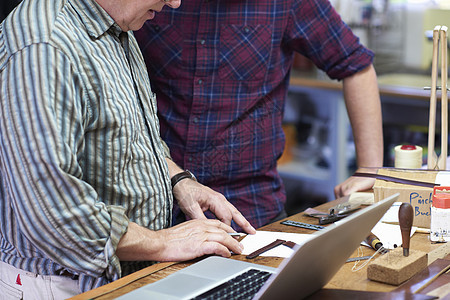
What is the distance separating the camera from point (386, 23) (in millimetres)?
4168

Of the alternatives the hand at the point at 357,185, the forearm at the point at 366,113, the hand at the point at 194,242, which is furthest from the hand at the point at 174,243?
the forearm at the point at 366,113

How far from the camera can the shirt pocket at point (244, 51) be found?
2.02 m

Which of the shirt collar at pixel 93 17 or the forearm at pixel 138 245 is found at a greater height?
the shirt collar at pixel 93 17

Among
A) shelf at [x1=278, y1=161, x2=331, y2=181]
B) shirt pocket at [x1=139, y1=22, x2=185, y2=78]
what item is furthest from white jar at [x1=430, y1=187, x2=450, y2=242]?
shelf at [x1=278, y1=161, x2=331, y2=181]

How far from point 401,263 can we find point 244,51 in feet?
3.19

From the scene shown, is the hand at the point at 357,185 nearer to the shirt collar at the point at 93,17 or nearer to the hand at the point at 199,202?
the hand at the point at 199,202

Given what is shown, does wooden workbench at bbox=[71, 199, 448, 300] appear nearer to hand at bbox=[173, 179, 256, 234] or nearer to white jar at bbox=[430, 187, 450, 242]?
white jar at bbox=[430, 187, 450, 242]

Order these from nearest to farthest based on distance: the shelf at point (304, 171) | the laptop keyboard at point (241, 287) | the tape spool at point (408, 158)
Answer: the laptop keyboard at point (241, 287)
the tape spool at point (408, 158)
the shelf at point (304, 171)

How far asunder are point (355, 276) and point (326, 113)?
2.94 metres

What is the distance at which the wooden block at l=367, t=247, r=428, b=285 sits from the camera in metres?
1.23

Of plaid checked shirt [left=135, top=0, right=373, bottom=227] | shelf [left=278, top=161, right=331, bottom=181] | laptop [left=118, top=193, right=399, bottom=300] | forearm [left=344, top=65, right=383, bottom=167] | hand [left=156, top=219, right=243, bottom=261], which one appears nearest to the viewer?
laptop [left=118, top=193, right=399, bottom=300]

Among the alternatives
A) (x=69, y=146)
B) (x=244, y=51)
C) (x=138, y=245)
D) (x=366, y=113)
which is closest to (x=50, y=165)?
(x=69, y=146)

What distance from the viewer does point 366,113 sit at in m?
2.25

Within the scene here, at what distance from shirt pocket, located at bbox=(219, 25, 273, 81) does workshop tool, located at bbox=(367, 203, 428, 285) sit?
882 mm
